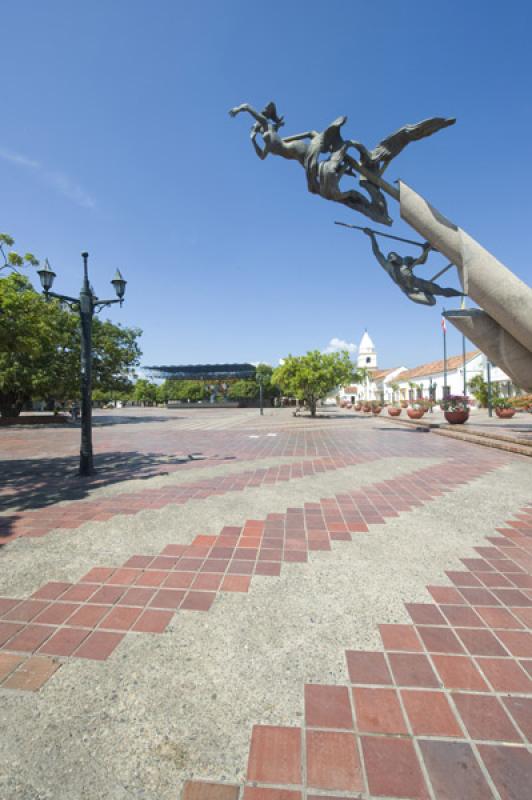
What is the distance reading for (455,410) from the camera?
639 inches

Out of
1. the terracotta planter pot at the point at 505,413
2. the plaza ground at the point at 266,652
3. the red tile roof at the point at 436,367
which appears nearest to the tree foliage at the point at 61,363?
the plaza ground at the point at 266,652

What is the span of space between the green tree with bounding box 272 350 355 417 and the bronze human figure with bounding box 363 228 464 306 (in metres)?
17.3

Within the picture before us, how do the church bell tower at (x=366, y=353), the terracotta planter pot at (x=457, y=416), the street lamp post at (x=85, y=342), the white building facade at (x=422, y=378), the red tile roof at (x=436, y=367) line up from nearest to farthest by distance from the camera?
the street lamp post at (x=85, y=342) → the terracotta planter pot at (x=457, y=416) → the white building facade at (x=422, y=378) → the red tile roof at (x=436, y=367) → the church bell tower at (x=366, y=353)

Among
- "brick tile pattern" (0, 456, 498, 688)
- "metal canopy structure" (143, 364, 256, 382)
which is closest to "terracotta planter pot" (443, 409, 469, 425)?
"brick tile pattern" (0, 456, 498, 688)

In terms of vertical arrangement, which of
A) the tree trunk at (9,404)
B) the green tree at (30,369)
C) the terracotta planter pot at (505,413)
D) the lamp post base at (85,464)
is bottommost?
the lamp post base at (85,464)

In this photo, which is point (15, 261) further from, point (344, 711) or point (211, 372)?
point (211, 372)

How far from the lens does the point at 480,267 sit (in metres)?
7.90

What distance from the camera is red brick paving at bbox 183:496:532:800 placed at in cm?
142

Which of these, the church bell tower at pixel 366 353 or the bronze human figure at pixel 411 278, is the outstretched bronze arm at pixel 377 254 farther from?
the church bell tower at pixel 366 353

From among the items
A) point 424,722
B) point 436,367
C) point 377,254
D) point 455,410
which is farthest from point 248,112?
point 436,367

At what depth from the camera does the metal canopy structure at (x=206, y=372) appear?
6669 centimetres

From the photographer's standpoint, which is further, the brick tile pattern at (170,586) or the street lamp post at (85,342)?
the street lamp post at (85,342)

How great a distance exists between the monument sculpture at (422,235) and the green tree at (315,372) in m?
17.5

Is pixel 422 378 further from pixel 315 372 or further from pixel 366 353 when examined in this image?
pixel 315 372
